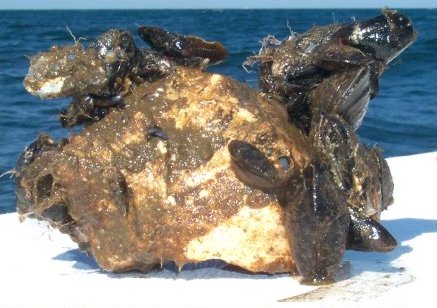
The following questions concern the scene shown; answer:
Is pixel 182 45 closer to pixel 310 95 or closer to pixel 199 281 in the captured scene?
pixel 310 95

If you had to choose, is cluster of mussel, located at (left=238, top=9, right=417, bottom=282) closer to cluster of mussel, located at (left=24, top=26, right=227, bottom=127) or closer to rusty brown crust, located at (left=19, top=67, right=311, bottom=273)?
rusty brown crust, located at (left=19, top=67, right=311, bottom=273)

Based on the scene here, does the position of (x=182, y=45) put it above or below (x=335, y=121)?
above

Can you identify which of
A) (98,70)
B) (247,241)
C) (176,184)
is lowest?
(247,241)

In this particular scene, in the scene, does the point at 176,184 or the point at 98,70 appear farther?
the point at 98,70

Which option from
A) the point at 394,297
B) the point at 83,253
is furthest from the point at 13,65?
the point at 394,297

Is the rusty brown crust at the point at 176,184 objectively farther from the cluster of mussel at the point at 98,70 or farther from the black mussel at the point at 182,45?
the black mussel at the point at 182,45

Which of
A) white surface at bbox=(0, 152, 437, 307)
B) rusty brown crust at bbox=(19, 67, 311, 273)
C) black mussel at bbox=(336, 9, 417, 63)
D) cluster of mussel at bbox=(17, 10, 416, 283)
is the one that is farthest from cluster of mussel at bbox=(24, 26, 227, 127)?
white surface at bbox=(0, 152, 437, 307)

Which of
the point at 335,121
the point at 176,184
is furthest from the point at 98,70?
the point at 335,121

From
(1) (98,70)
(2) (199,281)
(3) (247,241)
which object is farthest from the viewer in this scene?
(1) (98,70)
